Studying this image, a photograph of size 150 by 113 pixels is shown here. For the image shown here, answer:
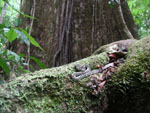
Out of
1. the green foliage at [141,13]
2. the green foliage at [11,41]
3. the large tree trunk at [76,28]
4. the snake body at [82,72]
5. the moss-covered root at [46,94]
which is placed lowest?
the moss-covered root at [46,94]

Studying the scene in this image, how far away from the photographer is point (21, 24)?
2936mm

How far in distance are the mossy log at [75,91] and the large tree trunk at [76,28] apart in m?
1.50

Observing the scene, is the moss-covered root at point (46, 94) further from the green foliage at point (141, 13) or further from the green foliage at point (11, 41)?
the green foliage at point (141, 13)

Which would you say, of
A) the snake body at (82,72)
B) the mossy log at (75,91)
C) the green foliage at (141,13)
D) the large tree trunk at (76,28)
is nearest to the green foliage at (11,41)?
the mossy log at (75,91)

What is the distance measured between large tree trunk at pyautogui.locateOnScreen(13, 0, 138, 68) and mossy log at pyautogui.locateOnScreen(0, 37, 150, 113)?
150 centimetres

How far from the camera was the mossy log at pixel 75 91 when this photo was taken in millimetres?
856

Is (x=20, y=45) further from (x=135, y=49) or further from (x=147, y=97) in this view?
(x=147, y=97)

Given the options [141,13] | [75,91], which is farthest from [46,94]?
[141,13]

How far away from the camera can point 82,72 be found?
1.10 m

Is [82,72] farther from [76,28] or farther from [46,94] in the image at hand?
[76,28]

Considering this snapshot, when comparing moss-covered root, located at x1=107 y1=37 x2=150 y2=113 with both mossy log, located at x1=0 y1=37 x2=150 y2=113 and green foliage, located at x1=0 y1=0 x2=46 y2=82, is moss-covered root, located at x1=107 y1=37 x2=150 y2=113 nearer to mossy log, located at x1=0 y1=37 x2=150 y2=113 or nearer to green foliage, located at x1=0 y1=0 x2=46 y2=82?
mossy log, located at x1=0 y1=37 x2=150 y2=113

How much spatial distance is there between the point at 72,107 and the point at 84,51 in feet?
5.64

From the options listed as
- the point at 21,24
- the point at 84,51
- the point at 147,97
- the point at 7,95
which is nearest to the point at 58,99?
the point at 7,95

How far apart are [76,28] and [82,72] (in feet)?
5.66
